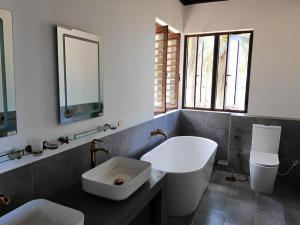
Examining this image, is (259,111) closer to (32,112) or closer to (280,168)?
(280,168)

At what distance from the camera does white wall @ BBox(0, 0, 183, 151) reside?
143 centimetres

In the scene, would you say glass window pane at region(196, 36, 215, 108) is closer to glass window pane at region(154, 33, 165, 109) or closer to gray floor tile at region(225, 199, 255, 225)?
glass window pane at region(154, 33, 165, 109)

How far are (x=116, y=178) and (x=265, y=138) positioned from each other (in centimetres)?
257

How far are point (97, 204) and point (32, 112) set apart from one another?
73 centimetres

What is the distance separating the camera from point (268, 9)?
137 inches

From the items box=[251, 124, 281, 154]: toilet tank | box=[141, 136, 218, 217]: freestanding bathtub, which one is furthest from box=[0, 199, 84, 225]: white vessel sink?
box=[251, 124, 281, 154]: toilet tank

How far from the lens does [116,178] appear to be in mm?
1873

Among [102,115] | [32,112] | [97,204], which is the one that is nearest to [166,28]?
[102,115]

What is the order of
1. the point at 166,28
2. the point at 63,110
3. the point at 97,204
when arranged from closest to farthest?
the point at 97,204 < the point at 63,110 < the point at 166,28

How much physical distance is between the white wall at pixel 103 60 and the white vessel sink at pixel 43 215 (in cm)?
38

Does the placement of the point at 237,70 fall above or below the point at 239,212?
above

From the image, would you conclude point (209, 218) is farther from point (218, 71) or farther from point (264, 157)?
point (218, 71)

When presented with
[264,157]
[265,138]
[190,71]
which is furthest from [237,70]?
[264,157]

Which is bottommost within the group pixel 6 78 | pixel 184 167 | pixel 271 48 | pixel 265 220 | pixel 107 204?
pixel 265 220
